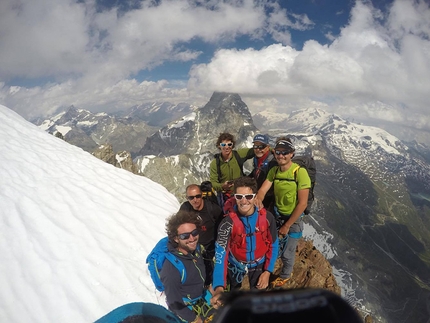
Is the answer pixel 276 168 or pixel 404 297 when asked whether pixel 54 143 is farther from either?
pixel 404 297

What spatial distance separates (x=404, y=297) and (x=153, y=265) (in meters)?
234

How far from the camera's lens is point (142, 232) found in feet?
30.4

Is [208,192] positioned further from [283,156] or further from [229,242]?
[283,156]

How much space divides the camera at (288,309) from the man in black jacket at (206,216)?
4977mm

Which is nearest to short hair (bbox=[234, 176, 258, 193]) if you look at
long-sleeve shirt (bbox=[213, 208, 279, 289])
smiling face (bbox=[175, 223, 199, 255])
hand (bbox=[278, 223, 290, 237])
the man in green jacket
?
long-sleeve shirt (bbox=[213, 208, 279, 289])

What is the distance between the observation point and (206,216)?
7.00 meters

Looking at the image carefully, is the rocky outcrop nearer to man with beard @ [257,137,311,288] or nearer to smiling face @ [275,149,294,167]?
man with beard @ [257,137,311,288]

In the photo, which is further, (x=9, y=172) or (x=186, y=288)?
(x=9, y=172)

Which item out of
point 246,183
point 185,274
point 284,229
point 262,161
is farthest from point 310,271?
point 185,274

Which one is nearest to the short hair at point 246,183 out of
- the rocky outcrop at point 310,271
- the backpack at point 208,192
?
the backpack at point 208,192

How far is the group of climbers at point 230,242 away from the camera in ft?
15.7

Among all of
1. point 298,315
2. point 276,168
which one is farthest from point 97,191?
point 298,315

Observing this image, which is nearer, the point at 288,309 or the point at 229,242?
the point at 288,309

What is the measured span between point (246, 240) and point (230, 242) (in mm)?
418
